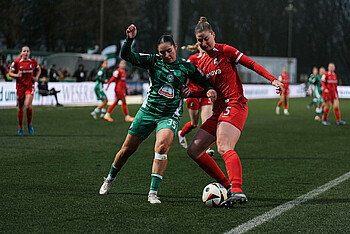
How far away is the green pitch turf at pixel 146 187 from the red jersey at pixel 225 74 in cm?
120

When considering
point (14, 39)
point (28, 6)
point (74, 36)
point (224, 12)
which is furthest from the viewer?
point (224, 12)

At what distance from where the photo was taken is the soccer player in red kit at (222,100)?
19.5 feet

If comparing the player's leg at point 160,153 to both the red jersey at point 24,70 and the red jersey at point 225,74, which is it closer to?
the red jersey at point 225,74

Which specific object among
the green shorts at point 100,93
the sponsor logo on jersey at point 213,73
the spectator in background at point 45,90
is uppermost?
the sponsor logo on jersey at point 213,73

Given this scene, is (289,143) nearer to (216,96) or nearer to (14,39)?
(216,96)

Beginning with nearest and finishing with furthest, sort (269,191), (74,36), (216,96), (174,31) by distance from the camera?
(216,96) < (269,191) < (174,31) < (74,36)

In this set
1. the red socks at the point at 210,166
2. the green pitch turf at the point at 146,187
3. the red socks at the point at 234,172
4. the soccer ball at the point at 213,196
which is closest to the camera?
the green pitch turf at the point at 146,187

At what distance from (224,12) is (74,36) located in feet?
82.9

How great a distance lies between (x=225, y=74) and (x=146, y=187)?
75.0 inches

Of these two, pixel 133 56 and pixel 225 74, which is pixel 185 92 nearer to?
pixel 225 74

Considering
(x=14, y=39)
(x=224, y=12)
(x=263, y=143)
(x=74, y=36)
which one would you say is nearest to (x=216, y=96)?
(x=263, y=143)

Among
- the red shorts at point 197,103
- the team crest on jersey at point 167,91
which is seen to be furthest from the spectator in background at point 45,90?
the team crest on jersey at point 167,91

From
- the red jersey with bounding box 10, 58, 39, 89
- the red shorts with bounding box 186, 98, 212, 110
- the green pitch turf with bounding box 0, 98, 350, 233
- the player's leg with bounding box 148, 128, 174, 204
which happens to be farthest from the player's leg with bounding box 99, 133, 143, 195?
the red jersey with bounding box 10, 58, 39, 89

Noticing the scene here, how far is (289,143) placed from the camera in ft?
41.8
